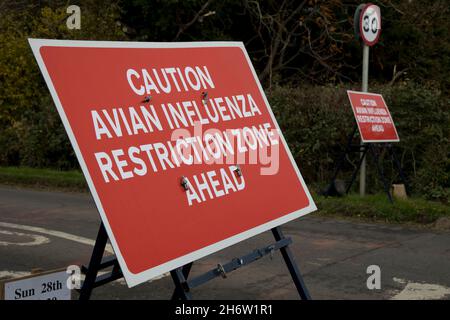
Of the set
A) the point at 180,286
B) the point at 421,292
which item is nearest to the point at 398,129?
the point at 421,292

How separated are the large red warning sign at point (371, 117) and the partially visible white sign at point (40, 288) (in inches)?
258

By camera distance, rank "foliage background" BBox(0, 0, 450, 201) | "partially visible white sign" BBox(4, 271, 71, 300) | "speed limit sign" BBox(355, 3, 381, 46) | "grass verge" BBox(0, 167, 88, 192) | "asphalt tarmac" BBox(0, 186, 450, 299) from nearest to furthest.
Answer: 1. "partially visible white sign" BBox(4, 271, 71, 300)
2. "asphalt tarmac" BBox(0, 186, 450, 299)
3. "speed limit sign" BBox(355, 3, 381, 46)
4. "grass verge" BBox(0, 167, 88, 192)
5. "foliage background" BBox(0, 0, 450, 201)

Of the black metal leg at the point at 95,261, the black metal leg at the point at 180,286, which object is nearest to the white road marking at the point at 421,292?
the black metal leg at the point at 180,286

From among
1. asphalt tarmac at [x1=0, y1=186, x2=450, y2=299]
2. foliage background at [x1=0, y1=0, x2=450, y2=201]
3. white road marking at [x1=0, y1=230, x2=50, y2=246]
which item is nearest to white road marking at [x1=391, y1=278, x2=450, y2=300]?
asphalt tarmac at [x1=0, y1=186, x2=450, y2=299]

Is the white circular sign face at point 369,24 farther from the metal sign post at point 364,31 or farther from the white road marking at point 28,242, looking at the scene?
the white road marking at point 28,242

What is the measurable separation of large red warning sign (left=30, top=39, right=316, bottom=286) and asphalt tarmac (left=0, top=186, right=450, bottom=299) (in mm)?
1548

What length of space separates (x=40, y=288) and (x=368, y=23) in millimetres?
8178

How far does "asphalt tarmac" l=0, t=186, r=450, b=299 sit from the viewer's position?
19.0ft

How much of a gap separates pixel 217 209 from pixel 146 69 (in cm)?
96

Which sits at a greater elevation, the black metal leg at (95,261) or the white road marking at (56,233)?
the black metal leg at (95,261)

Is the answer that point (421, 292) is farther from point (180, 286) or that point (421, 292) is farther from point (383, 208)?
point (383, 208)

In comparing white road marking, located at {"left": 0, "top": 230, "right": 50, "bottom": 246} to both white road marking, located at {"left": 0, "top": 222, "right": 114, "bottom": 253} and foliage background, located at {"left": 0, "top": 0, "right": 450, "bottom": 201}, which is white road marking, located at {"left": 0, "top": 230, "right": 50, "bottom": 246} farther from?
foliage background, located at {"left": 0, "top": 0, "right": 450, "bottom": 201}

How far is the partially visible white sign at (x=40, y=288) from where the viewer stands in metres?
3.49

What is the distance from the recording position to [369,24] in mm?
10531
